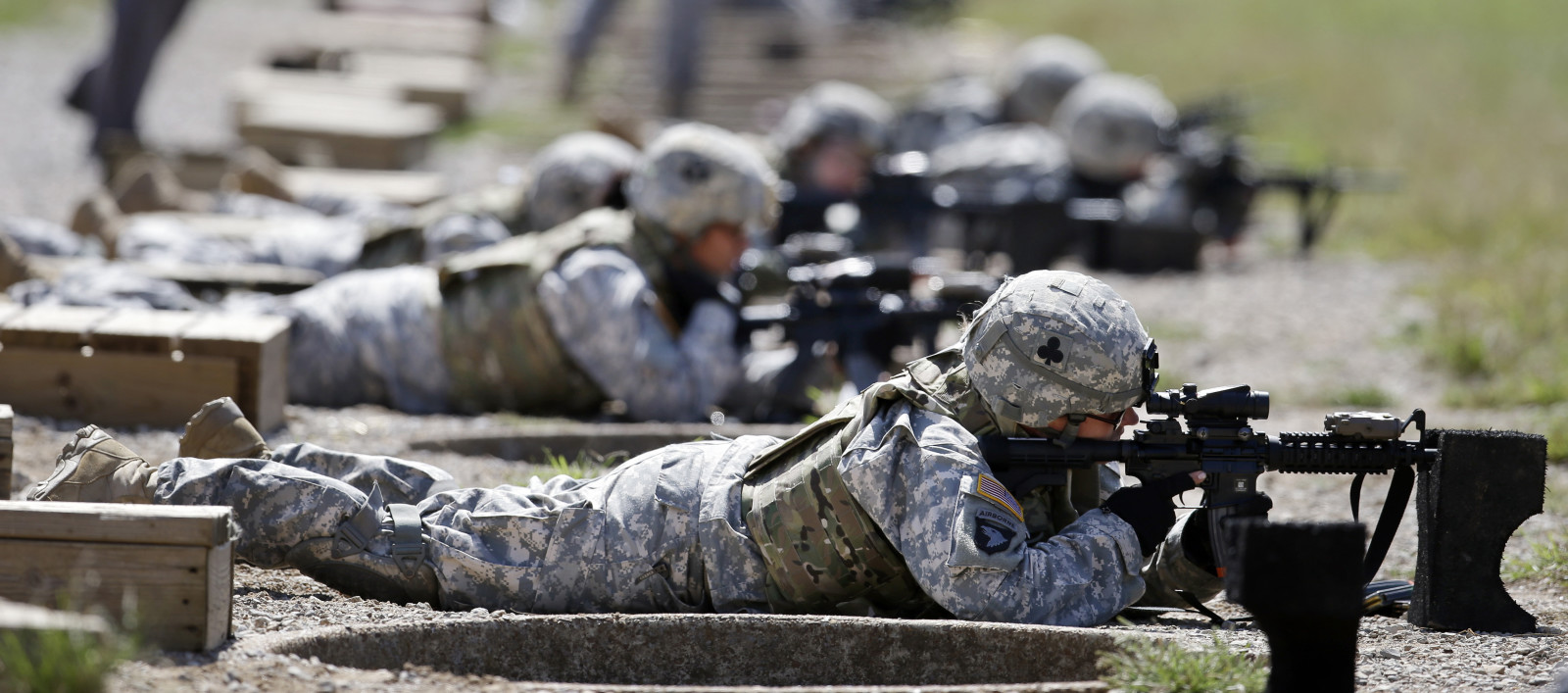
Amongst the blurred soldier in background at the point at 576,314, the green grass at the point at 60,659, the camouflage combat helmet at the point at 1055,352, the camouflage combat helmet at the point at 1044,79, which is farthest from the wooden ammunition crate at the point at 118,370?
the camouflage combat helmet at the point at 1044,79

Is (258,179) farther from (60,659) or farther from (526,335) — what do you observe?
(60,659)

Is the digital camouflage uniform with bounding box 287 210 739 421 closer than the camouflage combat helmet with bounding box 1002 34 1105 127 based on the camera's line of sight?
Yes

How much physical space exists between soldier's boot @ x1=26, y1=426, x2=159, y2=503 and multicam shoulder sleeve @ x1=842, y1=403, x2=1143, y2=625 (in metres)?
1.65

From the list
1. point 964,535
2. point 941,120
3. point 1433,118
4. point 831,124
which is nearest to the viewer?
point 964,535

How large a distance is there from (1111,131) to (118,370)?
861 centimetres

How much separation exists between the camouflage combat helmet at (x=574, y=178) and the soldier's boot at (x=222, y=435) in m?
4.08

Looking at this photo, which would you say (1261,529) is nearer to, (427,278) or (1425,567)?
(1425,567)

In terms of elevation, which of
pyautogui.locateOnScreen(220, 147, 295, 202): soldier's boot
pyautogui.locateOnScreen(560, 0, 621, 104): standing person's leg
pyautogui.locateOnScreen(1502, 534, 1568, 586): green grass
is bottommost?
pyautogui.locateOnScreen(1502, 534, 1568, 586): green grass

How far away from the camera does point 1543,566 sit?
196 inches

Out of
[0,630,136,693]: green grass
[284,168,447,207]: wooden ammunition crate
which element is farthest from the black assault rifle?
[284,168,447,207]: wooden ammunition crate

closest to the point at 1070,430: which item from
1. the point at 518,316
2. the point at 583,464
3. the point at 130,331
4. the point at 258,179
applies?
the point at 583,464

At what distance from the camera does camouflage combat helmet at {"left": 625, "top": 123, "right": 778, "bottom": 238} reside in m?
7.09

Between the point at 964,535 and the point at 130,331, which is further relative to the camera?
the point at 130,331

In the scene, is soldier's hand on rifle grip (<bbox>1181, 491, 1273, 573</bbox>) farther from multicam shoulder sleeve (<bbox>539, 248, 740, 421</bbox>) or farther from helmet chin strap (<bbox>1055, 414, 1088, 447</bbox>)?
multicam shoulder sleeve (<bbox>539, 248, 740, 421</bbox>)
